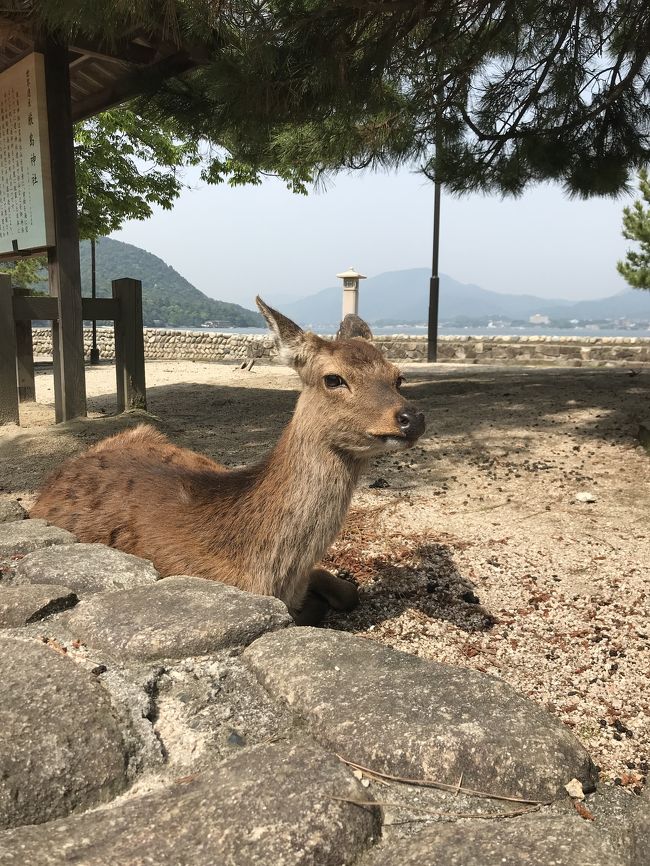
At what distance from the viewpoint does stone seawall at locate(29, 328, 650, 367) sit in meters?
17.9

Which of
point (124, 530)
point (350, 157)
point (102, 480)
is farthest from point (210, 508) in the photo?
point (350, 157)

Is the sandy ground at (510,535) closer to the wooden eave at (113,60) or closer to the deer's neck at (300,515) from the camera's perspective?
the deer's neck at (300,515)

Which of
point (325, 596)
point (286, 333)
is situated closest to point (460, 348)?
point (325, 596)

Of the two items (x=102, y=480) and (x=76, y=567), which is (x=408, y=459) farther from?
(x=76, y=567)

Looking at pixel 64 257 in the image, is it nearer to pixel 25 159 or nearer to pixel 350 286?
pixel 25 159

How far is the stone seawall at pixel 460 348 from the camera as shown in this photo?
58.6 ft

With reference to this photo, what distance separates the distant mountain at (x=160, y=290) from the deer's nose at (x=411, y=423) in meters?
70.4

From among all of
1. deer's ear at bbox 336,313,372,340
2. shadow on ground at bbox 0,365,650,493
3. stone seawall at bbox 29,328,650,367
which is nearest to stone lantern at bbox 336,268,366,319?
stone seawall at bbox 29,328,650,367

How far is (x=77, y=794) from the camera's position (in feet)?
4.71

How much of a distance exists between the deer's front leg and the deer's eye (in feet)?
2.96

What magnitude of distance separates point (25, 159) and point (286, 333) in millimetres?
5704

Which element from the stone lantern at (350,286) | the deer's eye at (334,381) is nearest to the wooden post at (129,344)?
the deer's eye at (334,381)

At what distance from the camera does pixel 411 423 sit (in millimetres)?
2736

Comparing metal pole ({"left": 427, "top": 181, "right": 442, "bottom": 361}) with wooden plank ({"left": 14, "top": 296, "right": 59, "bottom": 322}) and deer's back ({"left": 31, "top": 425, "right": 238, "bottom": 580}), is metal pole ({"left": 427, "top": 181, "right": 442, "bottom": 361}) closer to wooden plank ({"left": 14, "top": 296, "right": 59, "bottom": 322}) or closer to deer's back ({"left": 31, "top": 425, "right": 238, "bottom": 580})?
wooden plank ({"left": 14, "top": 296, "right": 59, "bottom": 322})
